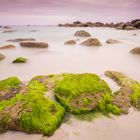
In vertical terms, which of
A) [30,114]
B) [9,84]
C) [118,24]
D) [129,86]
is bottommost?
[118,24]

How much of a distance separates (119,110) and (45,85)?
191cm

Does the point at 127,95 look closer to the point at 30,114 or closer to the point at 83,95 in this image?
the point at 83,95

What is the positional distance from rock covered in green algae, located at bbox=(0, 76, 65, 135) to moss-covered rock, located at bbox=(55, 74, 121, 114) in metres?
0.29

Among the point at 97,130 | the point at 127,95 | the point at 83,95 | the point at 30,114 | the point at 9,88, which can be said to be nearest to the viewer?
the point at 30,114

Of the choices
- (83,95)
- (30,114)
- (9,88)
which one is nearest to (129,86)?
(83,95)

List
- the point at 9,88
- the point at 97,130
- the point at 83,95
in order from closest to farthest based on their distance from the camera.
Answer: the point at 97,130 < the point at 83,95 < the point at 9,88

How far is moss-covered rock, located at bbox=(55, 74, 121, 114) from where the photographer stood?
172 inches

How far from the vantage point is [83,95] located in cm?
458

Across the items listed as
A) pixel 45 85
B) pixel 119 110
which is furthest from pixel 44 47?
pixel 119 110

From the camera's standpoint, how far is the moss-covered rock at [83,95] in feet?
14.3

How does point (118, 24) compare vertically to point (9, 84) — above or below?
below

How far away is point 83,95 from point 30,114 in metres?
1.34

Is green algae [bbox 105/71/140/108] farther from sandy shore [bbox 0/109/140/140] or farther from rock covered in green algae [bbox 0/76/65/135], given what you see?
rock covered in green algae [bbox 0/76/65/135]

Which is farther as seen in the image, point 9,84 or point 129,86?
point 129,86
